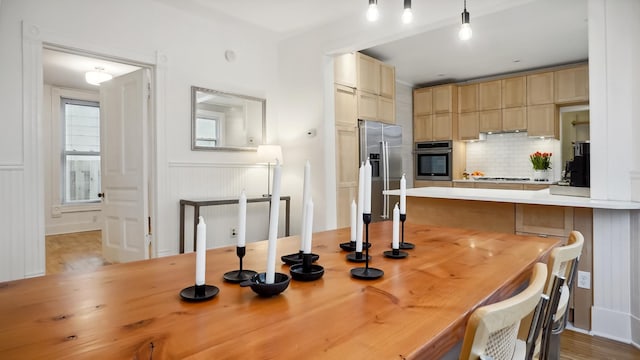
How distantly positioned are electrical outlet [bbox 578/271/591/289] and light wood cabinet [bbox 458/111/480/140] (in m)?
3.85

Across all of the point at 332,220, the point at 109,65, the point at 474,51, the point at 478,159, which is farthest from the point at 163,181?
the point at 478,159

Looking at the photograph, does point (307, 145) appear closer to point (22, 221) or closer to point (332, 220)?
point (332, 220)

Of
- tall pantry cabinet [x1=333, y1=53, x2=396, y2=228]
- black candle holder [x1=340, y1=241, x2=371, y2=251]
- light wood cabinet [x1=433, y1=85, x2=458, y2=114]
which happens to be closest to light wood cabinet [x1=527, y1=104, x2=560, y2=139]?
light wood cabinet [x1=433, y1=85, x2=458, y2=114]

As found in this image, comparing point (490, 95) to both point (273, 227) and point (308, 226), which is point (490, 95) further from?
point (273, 227)

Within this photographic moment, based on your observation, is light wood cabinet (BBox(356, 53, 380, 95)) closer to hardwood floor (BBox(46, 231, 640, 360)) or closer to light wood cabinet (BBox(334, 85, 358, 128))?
light wood cabinet (BBox(334, 85, 358, 128))

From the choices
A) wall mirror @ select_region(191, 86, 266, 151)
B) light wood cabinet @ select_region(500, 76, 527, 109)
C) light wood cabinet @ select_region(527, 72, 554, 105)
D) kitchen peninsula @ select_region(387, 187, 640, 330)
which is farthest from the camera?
light wood cabinet @ select_region(500, 76, 527, 109)

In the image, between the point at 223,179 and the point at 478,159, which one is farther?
the point at 478,159

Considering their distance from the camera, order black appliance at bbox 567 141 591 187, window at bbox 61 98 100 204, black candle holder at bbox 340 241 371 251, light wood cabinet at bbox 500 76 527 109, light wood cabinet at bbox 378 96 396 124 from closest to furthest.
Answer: black candle holder at bbox 340 241 371 251 → black appliance at bbox 567 141 591 187 → light wood cabinet at bbox 378 96 396 124 → light wood cabinet at bbox 500 76 527 109 → window at bbox 61 98 100 204

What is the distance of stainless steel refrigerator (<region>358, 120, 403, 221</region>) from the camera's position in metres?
4.52

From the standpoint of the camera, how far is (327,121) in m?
4.12

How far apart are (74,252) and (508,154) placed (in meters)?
6.79

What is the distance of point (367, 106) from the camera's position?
465cm

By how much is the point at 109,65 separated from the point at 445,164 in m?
5.40

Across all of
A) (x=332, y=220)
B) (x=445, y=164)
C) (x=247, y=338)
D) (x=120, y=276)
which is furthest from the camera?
(x=445, y=164)
